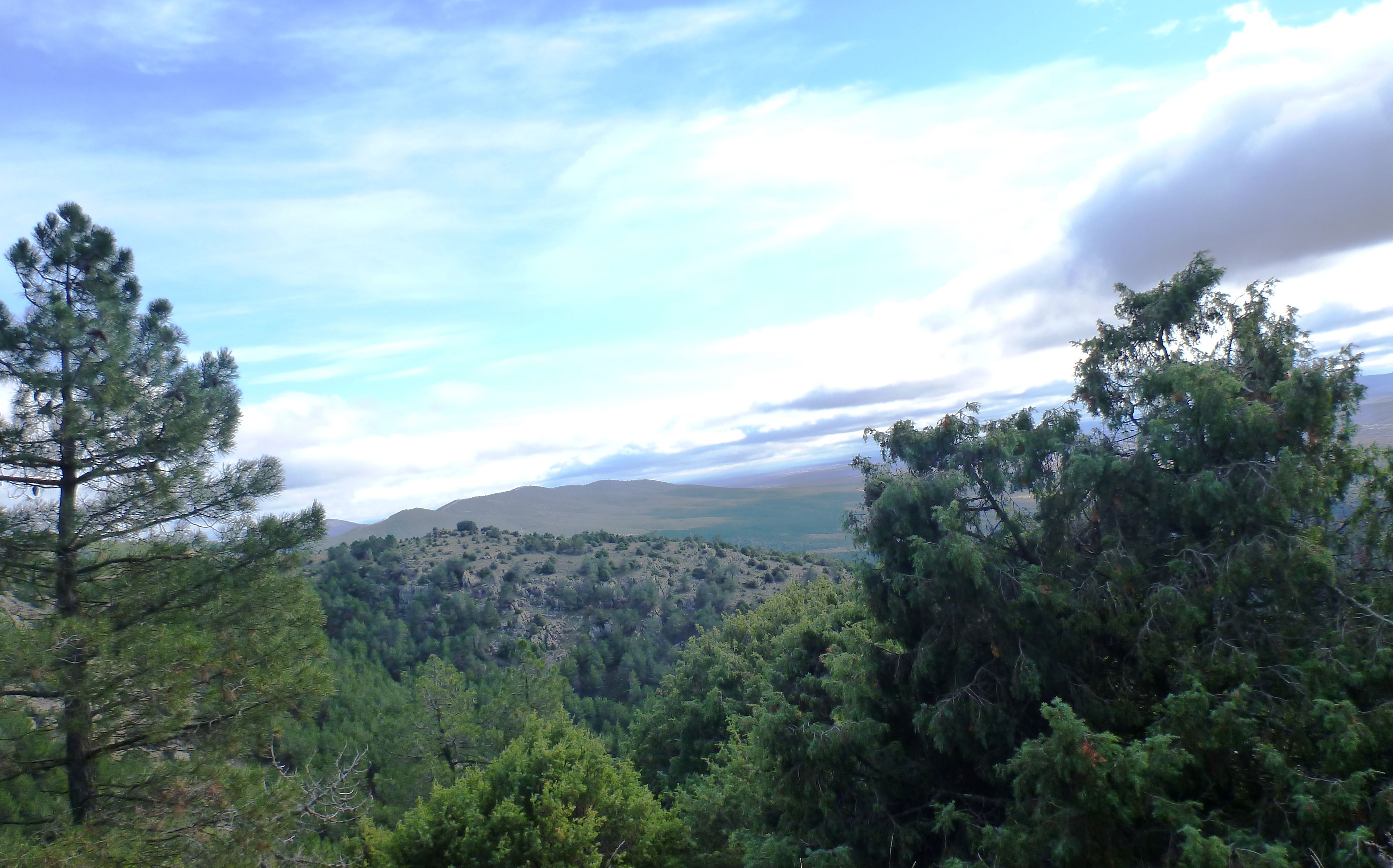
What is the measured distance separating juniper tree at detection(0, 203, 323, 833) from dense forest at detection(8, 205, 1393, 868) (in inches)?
1.6

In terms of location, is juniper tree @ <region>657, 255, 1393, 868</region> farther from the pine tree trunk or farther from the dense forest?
the pine tree trunk

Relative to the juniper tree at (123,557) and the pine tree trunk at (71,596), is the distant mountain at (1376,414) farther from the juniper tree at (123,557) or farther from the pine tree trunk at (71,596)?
the pine tree trunk at (71,596)

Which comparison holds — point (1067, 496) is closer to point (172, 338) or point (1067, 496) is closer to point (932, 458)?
point (932, 458)

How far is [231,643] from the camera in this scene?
967 centimetres

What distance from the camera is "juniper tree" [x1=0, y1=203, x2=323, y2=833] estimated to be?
8227 millimetres

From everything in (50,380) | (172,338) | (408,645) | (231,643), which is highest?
(172,338)

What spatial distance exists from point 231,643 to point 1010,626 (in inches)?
385

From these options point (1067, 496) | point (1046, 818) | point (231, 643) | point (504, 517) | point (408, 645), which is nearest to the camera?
point (1046, 818)

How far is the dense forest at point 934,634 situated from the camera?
6.64 m

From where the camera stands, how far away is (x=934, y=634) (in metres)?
8.86

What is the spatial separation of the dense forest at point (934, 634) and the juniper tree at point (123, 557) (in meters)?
0.04

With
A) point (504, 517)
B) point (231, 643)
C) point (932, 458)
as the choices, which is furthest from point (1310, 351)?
point (504, 517)

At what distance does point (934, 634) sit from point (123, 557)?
10356 millimetres

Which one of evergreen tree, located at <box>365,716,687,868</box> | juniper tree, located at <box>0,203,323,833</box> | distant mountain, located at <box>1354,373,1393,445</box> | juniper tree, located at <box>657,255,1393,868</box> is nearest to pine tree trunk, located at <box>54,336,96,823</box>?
juniper tree, located at <box>0,203,323,833</box>
